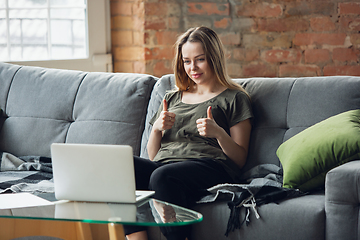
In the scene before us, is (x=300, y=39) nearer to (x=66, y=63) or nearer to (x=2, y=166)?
(x=66, y=63)

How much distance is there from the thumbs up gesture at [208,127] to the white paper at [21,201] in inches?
26.9

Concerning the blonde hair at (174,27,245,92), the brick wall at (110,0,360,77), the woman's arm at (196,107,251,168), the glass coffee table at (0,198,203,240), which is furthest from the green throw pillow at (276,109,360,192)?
the brick wall at (110,0,360,77)

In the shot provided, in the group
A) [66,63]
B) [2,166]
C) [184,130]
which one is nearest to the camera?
[184,130]

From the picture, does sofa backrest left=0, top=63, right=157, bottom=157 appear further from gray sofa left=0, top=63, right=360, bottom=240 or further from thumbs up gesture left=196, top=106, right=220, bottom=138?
thumbs up gesture left=196, top=106, right=220, bottom=138

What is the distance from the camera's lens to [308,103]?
6.16 ft

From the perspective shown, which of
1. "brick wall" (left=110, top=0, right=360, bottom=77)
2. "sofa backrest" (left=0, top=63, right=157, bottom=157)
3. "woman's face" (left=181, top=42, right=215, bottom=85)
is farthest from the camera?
"brick wall" (left=110, top=0, right=360, bottom=77)

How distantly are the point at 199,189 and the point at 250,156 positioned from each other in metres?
0.37

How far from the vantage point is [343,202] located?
1.40m

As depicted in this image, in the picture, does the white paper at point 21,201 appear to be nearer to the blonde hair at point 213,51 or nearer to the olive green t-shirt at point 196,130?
the olive green t-shirt at point 196,130

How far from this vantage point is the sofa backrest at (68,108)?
214 cm

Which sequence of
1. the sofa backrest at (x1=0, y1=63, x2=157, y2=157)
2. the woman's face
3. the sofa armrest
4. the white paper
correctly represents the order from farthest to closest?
the sofa backrest at (x1=0, y1=63, x2=157, y2=157) < the woman's face < the sofa armrest < the white paper

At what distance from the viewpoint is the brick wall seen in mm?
2766

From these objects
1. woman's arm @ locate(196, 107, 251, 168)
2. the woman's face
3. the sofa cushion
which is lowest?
the sofa cushion

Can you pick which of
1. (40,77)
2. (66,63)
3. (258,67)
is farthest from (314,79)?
(66,63)
